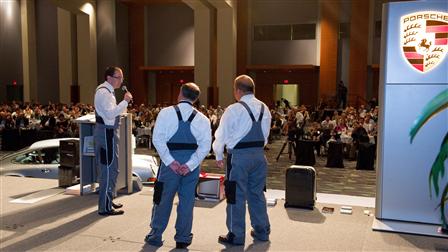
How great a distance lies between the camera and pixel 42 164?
8.09m

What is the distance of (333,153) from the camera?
11.9 meters

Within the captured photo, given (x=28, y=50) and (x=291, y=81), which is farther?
(x=291, y=81)

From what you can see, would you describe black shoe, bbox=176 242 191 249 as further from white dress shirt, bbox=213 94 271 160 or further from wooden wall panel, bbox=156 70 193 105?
wooden wall panel, bbox=156 70 193 105

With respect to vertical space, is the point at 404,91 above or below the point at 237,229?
above

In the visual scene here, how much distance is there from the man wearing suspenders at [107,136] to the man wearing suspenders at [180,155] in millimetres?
1252

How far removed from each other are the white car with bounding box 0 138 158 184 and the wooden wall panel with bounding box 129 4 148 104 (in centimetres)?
1896

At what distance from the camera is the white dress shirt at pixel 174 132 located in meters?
4.11

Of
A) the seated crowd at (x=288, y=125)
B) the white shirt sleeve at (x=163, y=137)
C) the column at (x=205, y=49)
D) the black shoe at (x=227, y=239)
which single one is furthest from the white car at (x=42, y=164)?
the column at (x=205, y=49)

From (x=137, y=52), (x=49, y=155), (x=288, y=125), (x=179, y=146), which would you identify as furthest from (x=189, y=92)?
(x=137, y=52)

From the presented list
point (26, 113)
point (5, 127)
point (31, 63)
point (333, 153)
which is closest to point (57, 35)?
point (31, 63)

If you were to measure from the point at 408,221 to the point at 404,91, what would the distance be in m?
1.48

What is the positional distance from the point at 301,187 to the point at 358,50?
18981mm

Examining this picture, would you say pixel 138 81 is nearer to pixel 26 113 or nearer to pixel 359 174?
pixel 26 113

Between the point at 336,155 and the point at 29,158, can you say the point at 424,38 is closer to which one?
the point at 29,158
